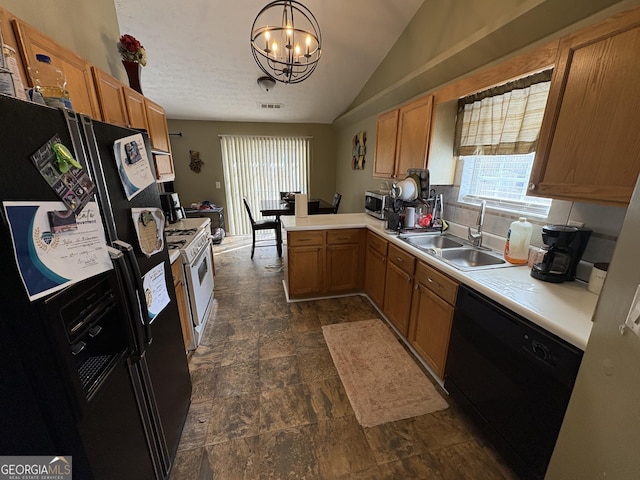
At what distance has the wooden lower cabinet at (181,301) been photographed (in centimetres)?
191

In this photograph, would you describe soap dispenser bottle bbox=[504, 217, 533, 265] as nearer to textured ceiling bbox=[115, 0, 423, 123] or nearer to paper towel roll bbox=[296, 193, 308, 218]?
paper towel roll bbox=[296, 193, 308, 218]

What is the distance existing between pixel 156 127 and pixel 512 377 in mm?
3279

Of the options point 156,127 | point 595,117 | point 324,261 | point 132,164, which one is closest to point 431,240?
point 324,261

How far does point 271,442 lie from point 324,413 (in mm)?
358

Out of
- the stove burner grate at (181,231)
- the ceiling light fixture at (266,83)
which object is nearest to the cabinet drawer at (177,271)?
the stove burner grate at (181,231)

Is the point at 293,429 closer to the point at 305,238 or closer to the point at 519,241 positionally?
the point at 305,238

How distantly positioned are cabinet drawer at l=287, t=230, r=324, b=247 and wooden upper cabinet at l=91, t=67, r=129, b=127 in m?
1.63

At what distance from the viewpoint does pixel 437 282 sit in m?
1.78

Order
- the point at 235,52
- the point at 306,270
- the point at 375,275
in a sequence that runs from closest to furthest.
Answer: the point at 375,275
the point at 306,270
the point at 235,52

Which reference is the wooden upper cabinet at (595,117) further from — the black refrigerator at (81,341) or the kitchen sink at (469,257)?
the black refrigerator at (81,341)

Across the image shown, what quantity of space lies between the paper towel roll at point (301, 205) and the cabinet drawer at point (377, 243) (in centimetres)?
81

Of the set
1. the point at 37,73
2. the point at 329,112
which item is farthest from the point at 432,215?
the point at 329,112

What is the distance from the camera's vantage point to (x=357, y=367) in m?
2.04

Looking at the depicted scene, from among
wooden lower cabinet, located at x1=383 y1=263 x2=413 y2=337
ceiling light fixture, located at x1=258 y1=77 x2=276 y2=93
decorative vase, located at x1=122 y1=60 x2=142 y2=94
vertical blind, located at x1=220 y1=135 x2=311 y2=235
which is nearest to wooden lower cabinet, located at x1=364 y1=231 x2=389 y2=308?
wooden lower cabinet, located at x1=383 y1=263 x2=413 y2=337
